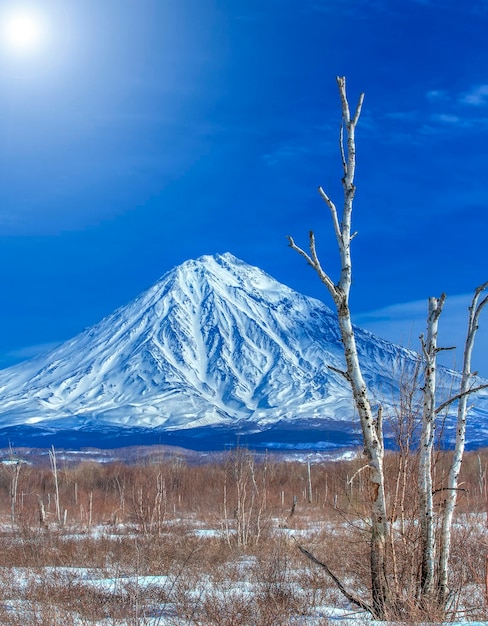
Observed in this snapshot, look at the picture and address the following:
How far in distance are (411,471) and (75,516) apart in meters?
46.3

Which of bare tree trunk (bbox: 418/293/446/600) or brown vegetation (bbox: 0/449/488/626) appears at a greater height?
bare tree trunk (bbox: 418/293/446/600)

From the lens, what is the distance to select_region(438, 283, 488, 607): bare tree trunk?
10656 mm

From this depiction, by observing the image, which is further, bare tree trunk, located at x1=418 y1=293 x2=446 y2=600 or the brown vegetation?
the brown vegetation

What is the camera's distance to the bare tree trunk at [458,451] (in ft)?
35.0

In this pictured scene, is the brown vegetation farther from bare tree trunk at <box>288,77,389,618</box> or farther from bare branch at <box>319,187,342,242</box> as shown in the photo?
bare branch at <box>319,187,342,242</box>

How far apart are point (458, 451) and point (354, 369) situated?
2306 mm

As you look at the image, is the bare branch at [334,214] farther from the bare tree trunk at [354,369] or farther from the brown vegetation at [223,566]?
the brown vegetation at [223,566]

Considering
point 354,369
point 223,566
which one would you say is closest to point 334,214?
point 354,369

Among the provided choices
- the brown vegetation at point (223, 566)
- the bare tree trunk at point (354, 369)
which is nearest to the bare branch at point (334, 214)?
the bare tree trunk at point (354, 369)

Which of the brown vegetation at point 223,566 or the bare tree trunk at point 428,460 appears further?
the brown vegetation at point 223,566

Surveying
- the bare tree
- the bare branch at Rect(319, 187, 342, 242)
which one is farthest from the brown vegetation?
the bare branch at Rect(319, 187, 342, 242)

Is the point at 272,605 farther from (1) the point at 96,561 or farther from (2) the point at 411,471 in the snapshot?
(1) the point at 96,561

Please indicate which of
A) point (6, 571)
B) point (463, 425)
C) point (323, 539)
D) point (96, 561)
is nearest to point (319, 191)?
point (463, 425)

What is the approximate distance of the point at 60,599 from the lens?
13.7m
